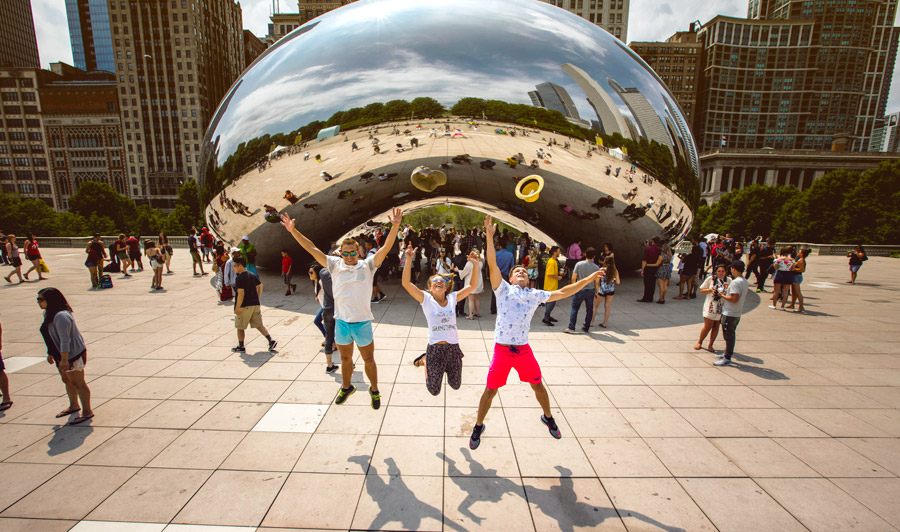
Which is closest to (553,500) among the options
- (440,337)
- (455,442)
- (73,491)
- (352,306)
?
(455,442)

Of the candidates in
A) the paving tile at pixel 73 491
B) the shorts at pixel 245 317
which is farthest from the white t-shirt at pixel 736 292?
the paving tile at pixel 73 491

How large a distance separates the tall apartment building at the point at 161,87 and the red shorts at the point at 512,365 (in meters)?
105

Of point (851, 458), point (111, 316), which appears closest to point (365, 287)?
point (851, 458)

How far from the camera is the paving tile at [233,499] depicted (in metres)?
3.12

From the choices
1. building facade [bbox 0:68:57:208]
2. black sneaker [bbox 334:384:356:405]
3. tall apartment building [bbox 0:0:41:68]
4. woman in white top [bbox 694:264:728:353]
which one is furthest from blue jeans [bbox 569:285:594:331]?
tall apartment building [bbox 0:0:41:68]

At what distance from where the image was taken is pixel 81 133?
92500 millimetres

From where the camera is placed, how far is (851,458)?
3.94 m

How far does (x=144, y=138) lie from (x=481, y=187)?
4368 inches

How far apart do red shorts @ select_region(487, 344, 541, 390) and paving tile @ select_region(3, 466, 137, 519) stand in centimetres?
350

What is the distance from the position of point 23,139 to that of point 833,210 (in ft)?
481

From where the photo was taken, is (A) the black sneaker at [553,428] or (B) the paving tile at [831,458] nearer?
(B) the paving tile at [831,458]

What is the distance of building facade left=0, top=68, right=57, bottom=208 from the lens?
90.3m

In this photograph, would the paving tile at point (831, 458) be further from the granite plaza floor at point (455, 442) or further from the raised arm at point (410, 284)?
the raised arm at point (410, 284)

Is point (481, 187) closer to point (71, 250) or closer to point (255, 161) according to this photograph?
point (255, 161)
